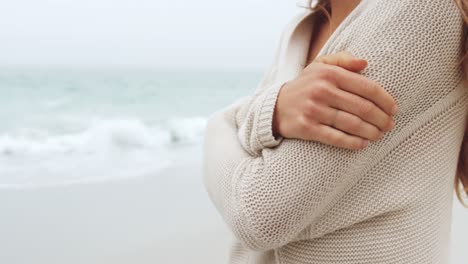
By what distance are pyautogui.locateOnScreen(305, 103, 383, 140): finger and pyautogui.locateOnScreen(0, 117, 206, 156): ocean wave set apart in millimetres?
4421

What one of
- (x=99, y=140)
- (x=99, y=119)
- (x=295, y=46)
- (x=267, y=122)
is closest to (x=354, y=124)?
(x=267, y=122)

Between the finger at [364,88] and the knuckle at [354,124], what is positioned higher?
the finger at [364,88]

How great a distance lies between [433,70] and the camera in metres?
0.52

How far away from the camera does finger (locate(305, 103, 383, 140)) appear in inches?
19.8

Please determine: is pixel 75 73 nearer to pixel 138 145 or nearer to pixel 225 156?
pixel 138 145

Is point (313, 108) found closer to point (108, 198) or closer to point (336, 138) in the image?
point (336, 138)

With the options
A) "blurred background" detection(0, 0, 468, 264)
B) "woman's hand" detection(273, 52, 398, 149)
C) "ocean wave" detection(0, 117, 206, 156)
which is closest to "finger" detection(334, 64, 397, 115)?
"woman's hand" detection(273, 52, 398, 149)

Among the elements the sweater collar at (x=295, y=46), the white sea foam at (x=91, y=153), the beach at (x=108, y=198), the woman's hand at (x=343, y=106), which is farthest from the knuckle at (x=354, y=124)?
the white sea foam at (x=91, y=153)

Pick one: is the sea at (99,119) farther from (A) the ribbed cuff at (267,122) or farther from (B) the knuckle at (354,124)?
(B) the knuckle at (354,124)

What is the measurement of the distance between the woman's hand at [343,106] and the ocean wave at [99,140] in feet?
14.5

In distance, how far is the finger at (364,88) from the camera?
1.63 ft

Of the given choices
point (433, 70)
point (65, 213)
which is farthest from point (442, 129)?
point (65, 213)

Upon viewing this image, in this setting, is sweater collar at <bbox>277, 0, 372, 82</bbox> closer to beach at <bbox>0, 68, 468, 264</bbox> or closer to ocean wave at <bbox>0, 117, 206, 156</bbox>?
beach at <bbox>0, 68, 468, 264</bbox>

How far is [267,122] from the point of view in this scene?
0.58 m
